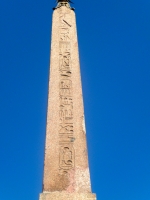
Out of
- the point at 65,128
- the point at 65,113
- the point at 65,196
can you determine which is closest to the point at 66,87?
the point at 65,113

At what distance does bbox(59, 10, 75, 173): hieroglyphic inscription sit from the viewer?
4614 mm

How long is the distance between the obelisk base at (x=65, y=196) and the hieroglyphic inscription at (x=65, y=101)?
0.33m

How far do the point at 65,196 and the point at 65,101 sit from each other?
1429 millimetres

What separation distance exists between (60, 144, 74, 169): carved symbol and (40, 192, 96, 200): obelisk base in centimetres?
39

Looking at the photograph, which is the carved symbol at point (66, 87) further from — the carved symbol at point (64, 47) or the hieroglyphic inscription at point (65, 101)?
the carved symbol at point (64, 47)

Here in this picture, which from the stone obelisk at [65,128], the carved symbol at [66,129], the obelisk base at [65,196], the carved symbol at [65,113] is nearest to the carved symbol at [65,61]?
the stone obelisk at [65,128]

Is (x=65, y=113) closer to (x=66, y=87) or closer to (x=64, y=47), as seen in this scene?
(x=66, y=87)

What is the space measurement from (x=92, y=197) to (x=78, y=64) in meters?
2.20

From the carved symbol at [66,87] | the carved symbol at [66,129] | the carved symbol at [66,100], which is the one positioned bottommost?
the carved symbol at [66,129]

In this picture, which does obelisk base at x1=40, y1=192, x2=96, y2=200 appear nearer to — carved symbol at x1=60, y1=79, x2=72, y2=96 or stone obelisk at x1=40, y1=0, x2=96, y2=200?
stone obelisk at x1=40, y1=0, x2=96, y2=200

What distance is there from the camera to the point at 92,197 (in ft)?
14.0

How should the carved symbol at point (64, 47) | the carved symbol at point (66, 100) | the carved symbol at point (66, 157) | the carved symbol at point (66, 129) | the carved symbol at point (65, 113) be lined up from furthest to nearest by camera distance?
the carved symbol at point (64, 47), the carved symbol at point (66, 100), the carved symbol at point (65, 113), the carved symbol at point (66, 129), the carved symbol at point (66, 157)

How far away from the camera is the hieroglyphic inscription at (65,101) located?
15.1 feet

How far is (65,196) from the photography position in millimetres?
4223
